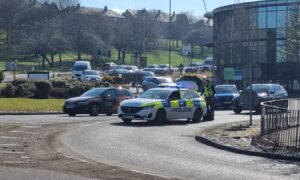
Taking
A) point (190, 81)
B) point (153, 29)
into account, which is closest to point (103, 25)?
point (153, 29)

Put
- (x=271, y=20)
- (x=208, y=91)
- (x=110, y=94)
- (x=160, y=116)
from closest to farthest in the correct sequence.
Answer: (x=160, y=116) → (x=208, y=91) → (x=110, y=94) → (x=271, y=20)

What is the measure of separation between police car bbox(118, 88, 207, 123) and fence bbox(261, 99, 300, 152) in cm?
608

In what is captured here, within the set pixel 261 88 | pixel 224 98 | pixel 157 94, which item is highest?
pixel 157 94

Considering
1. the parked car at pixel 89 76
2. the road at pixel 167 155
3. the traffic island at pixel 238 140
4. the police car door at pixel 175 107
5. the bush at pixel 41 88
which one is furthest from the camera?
the parked car at pixel 89 76

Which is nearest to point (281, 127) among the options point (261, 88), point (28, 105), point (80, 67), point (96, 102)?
point (96, 102)

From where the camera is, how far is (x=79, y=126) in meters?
24.2

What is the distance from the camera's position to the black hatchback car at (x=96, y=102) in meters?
31.3

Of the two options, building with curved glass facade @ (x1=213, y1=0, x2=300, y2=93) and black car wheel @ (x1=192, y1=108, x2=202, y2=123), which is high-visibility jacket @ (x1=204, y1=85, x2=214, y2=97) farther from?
building with curved glass facade @ (x1=213, y1=0, x2=300, y2=93)

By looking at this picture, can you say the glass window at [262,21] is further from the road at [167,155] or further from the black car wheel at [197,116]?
the road at [167,155]

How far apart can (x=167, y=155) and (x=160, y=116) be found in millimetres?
9749

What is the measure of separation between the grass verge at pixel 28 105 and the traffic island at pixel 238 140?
1268cm

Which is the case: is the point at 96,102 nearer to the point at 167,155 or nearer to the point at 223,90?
the point at 223,90

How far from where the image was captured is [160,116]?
2614cm

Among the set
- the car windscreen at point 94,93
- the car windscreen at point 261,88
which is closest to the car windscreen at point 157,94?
the car windscreen at point 94,93
